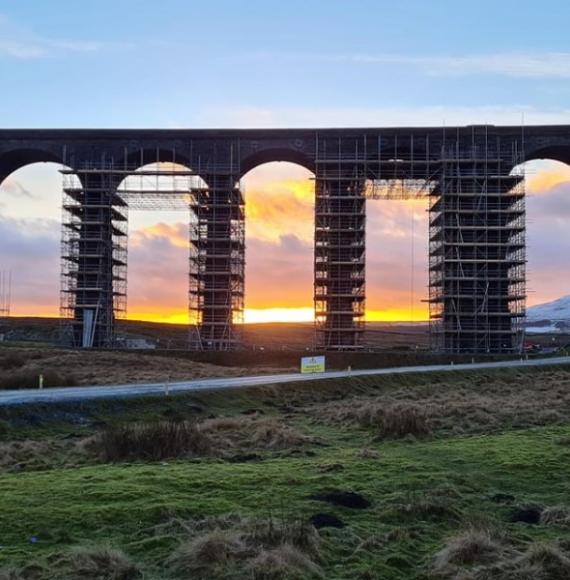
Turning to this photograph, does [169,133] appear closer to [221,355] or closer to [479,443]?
[221,355]

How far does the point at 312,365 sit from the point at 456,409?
23870 millimetres

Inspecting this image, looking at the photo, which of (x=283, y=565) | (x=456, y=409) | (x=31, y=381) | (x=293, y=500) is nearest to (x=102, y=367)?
(x=31, y=381)

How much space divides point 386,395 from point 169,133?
4410 cm

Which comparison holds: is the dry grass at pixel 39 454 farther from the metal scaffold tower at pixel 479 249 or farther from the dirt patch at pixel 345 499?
the metal scaffold tower at pixel 479 249

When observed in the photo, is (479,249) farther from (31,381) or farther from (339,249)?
(31,381)

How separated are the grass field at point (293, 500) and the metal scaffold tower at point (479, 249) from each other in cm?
4411

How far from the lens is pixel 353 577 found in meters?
8.45

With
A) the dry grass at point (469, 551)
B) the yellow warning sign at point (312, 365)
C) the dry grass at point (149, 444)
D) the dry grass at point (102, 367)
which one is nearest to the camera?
the dry grass at point (469, 551)

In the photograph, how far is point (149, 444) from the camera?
1661cm

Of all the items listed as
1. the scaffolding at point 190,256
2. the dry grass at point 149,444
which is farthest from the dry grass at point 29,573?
the scaffolding at point 190,256

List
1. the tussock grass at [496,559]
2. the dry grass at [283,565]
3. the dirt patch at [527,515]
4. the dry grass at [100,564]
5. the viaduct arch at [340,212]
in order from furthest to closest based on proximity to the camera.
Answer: the viaduct arch at [340,212] < the dirt patch at [527,515] < the tussock grass at [496,559] < the dry grass at [283,565] < the dry grass at [100,564]

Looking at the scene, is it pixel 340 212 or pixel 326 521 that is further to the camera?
pixel 340 212

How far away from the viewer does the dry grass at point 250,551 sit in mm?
8375

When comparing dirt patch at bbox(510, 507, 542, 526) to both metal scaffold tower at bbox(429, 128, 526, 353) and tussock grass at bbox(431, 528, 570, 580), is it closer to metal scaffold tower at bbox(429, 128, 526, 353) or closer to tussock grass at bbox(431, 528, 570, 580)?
tussock grass at bbox(431, 528, 570, 580)
